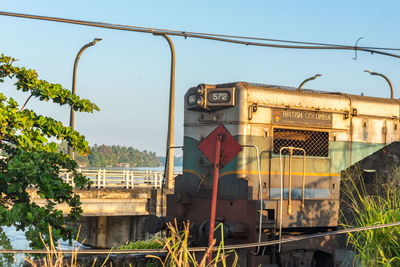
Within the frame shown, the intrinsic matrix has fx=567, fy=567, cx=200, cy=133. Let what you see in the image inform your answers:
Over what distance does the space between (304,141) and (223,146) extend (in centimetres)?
413

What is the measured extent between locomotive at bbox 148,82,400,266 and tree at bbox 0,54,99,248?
248 cm

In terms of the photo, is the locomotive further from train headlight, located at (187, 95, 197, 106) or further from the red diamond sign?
the red diamond sign

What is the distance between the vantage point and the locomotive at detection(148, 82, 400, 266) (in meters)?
10.8

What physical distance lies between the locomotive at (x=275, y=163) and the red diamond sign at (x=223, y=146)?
2.51 m

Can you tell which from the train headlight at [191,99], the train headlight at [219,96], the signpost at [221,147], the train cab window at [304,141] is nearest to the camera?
the signpost at [221,147]

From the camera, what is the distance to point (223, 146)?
26.8 feet

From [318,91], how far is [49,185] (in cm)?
605

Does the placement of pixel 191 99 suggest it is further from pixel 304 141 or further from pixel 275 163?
pixel 304 141

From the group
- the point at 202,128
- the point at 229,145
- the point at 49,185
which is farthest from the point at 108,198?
the point at 229,145

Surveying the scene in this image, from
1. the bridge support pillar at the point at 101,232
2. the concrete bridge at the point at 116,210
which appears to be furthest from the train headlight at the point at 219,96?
the bridge support pillar at the point at 101,232

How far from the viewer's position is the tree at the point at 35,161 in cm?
948

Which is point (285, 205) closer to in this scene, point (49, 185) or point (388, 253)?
point (388, 253)

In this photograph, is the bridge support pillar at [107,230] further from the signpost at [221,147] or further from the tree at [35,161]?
the signpost at [221,147]

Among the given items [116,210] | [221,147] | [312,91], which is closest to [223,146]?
[221,147]
